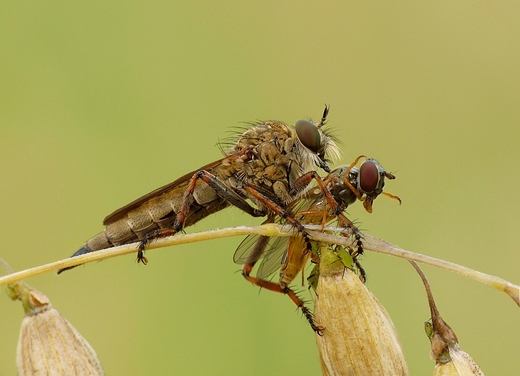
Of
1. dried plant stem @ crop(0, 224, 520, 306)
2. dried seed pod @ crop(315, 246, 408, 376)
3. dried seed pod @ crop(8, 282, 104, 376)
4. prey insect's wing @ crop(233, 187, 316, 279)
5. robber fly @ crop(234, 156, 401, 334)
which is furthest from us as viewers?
prey insect's wing @ crop(233, 187, 316, 279)

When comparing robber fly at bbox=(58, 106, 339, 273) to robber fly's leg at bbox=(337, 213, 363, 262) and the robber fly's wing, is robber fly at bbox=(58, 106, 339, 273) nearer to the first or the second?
the robber fly's wing

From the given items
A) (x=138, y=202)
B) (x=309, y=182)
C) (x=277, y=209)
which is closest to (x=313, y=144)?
(x=309, y=182)

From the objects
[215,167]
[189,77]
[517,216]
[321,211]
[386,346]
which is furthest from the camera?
→ [189,77]

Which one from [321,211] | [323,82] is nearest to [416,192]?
[323,82]

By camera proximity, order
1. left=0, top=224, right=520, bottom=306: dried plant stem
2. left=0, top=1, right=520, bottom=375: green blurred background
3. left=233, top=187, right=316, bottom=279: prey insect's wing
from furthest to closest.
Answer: left=0, top=1, right=520, bottom=375: green blurred background → left=233, top=187, right=316, bottom=279: prey insect's wing → left=0, top=224, right=520, bottom=306: dried plant stem

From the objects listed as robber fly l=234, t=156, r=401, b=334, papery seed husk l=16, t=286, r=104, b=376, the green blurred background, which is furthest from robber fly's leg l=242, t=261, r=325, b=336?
the green blurred background

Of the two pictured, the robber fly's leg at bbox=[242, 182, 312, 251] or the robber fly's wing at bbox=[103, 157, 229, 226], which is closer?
the robber fly's leg at bbox=[242, 182, 312, 251]

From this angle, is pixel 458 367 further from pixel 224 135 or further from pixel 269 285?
pixel 224 135

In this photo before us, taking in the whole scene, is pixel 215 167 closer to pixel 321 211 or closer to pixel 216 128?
pixel 321 211
